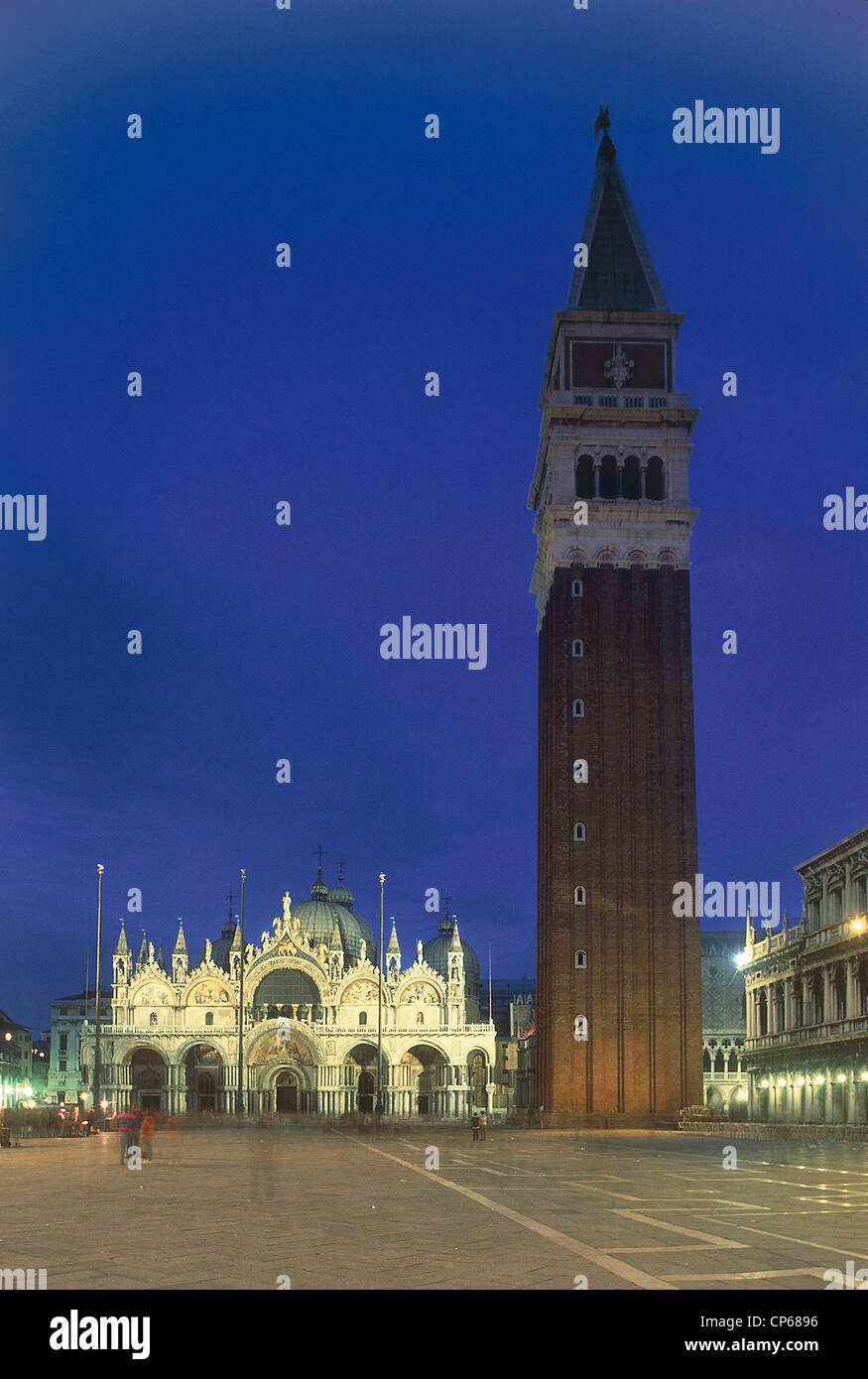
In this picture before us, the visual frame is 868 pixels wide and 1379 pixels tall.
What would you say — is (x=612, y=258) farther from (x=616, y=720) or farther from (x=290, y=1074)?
(x=290, y=1074)

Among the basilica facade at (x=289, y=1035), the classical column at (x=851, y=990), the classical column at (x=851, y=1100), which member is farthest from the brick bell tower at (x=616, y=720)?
the basilica facade at (x=289, y=1035)

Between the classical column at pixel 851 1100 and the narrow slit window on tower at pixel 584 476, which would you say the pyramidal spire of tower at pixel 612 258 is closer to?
the narrow slit window on tower at pixel 584 476

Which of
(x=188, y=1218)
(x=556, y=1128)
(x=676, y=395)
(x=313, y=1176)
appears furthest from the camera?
(x=676, y=395)

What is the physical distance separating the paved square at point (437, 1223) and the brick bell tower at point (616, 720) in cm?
3677

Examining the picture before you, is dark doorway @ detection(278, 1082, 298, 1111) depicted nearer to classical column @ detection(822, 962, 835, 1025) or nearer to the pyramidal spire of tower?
classical column @ detection(822, 962, 835, 1025)

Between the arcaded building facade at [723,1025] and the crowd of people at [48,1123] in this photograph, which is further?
the arcaded building facade at [723,1025]

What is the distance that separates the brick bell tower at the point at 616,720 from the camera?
73.2m

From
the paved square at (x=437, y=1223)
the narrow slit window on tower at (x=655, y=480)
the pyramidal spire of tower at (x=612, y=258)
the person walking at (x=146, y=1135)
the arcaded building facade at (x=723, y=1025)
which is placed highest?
the pyramidal spire of tower at (x=612, y=258)

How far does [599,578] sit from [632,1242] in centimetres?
6493

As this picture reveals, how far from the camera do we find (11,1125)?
56.0 m

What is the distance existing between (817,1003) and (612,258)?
46.0 m

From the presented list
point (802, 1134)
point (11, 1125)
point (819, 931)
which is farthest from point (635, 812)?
point (11, 1125)

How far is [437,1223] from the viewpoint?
1789 centimetres
